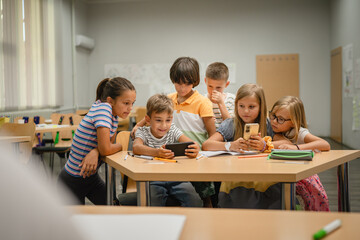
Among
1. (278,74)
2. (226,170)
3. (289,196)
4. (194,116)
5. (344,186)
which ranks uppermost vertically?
(278,74)

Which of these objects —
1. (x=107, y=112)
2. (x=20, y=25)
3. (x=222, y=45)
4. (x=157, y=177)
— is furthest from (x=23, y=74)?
(x=157, y=177)

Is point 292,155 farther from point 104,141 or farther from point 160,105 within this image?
point 104,141

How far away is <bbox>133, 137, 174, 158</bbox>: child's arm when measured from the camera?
1.90 m

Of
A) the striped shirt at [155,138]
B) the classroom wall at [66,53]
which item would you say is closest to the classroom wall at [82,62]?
the classroom wall at [66,53]

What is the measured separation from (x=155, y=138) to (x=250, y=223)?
149cm

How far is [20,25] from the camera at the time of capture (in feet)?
22.1

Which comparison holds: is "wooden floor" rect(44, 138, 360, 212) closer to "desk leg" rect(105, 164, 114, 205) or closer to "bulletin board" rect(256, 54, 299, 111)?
"desk leg" rect(105, 164, 114, 205)

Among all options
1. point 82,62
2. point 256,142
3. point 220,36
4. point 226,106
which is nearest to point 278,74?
point 220,36

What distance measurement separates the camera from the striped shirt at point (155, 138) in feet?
7.15

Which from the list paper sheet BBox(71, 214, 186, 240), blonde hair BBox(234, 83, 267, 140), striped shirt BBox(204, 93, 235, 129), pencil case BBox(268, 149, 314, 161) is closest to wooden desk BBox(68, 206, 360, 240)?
paper sheet BBox(71, 214, 186, 240)

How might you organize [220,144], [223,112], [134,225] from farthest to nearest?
1. [223,112]
2. [220,144]
3. [134,225]

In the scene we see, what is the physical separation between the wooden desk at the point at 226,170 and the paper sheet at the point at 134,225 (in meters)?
0.76

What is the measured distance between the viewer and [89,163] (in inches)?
76.5

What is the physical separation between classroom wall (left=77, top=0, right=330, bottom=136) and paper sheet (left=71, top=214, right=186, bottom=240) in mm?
8652
